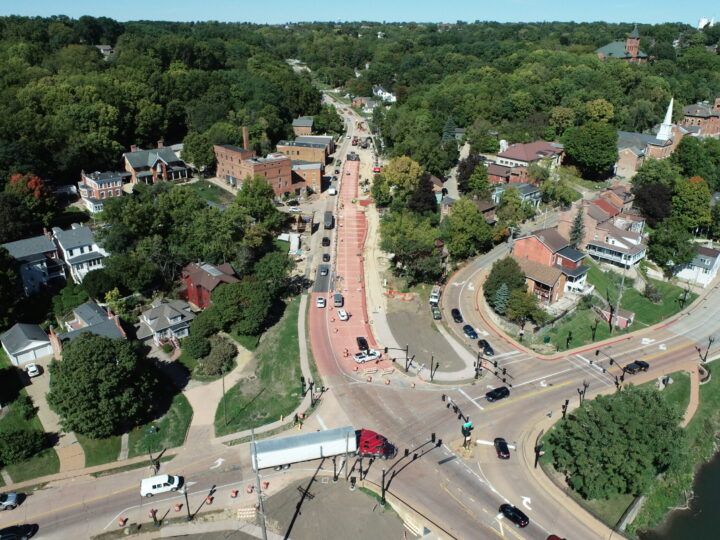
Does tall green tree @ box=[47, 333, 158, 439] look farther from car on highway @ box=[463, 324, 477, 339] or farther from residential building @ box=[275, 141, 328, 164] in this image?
residential building @ box=[275, 141, 328, 164]

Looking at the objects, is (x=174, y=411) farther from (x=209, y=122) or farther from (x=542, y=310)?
(x=209, y=122)

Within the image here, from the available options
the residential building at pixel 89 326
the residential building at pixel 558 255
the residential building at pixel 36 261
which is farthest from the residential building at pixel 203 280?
the residential building at pixel 558 255

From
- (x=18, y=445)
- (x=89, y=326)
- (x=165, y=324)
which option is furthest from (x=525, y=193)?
(x=18, y=445)

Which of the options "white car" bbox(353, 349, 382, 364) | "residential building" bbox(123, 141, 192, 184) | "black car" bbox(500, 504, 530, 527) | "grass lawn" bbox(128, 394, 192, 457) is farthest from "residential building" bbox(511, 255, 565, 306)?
"residential building" bbox(123, 141, 192, 184)

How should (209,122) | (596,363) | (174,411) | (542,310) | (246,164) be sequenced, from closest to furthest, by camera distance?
(174,411) → (596,363) → (542,310) → (246,164) → (209,122)

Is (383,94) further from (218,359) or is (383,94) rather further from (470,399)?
(470,399)

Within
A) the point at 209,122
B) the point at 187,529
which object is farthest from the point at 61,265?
the point at 209,122

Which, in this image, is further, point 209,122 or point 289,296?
point 209,122
